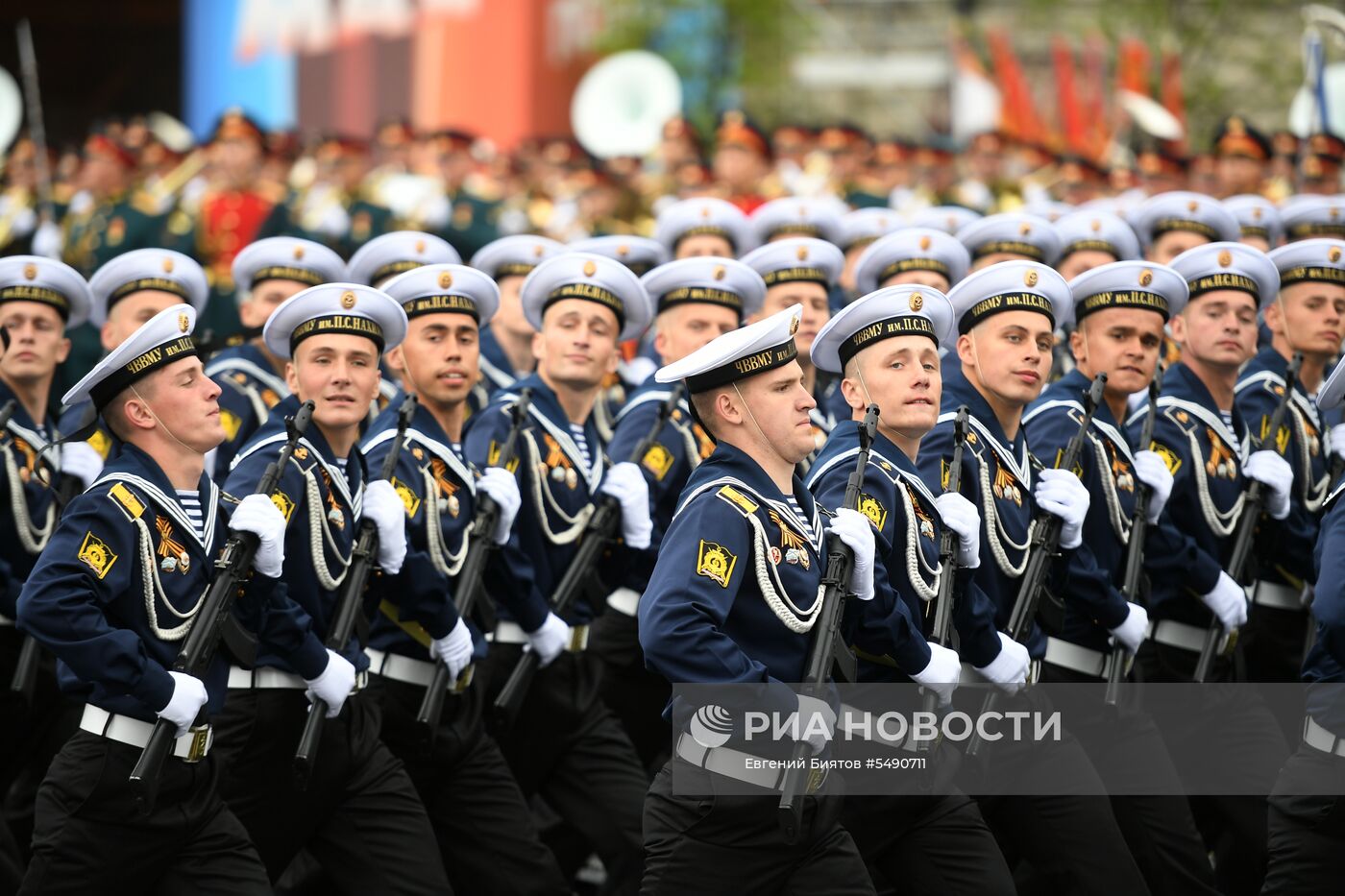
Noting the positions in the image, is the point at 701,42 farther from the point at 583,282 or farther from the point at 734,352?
the point at 734,352

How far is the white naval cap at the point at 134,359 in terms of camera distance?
5.22 metres

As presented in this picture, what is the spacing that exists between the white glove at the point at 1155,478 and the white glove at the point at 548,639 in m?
2.10

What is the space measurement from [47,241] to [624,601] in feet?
28.3

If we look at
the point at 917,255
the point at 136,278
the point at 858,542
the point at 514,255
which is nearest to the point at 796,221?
the point at 917,255

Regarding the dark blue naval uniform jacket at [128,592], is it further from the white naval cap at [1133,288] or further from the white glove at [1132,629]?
the white naval cap at [1133,288]

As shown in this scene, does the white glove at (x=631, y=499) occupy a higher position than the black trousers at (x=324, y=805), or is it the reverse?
the white glove at (x=631, y=499)

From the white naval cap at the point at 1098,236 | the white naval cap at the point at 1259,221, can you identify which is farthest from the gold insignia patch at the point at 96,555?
the white naval cap at the point at 1259,221

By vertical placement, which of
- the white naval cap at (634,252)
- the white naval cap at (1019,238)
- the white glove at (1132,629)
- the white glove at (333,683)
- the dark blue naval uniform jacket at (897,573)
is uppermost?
the white naval cap at (1019,238)

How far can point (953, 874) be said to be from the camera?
5.16 meters

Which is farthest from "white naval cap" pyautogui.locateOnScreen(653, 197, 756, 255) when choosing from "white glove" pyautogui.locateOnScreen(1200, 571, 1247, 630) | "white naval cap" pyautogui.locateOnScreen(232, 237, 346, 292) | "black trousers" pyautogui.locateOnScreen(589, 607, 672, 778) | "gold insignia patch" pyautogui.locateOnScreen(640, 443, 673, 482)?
"white glove" pyautogui.locateOnScreen(1200, 571, 1247, 630)

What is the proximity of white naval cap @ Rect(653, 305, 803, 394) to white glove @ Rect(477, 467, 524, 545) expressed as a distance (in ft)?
4.70

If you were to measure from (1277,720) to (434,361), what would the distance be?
327 centimetres

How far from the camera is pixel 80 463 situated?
281 inches

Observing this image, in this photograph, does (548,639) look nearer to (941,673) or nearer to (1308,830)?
(941,673)
